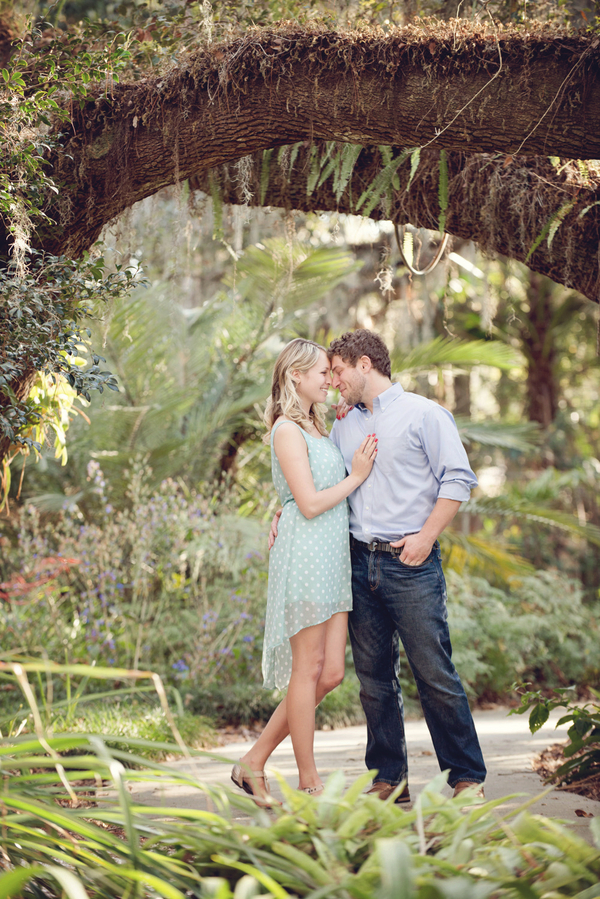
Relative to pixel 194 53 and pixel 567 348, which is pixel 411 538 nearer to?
pixel 194 53

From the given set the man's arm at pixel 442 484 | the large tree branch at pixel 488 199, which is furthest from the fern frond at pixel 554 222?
the man's arm at pixel 442 484

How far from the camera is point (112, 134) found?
3.63 meters

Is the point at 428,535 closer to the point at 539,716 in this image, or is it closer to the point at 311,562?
the point at 311,562

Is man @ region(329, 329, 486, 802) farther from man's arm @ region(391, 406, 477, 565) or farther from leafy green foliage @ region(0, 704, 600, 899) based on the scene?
leafy green foliage @ region(0, 704, 600, 899)

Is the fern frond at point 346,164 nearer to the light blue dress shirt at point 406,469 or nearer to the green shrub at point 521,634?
the light blue dress shirt at point 406,469

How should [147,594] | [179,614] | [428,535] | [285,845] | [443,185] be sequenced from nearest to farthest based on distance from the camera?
1. [285,845]
2. [428,535]
3. [443,185]
4. [147,594]
5. [179,614]

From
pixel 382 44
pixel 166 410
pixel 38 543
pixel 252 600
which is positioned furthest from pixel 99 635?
pixel 382 44

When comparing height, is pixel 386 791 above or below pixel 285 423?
below

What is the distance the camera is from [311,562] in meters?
3.29

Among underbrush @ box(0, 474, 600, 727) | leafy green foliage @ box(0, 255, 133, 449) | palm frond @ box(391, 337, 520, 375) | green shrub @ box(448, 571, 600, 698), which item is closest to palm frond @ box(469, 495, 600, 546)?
green shrub @ box(448, 571, 600, 698)

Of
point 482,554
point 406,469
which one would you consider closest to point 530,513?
point 482,554

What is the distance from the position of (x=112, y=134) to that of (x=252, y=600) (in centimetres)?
392

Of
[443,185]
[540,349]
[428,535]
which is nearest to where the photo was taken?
[428,535]

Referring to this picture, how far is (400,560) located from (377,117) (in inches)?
75.8
